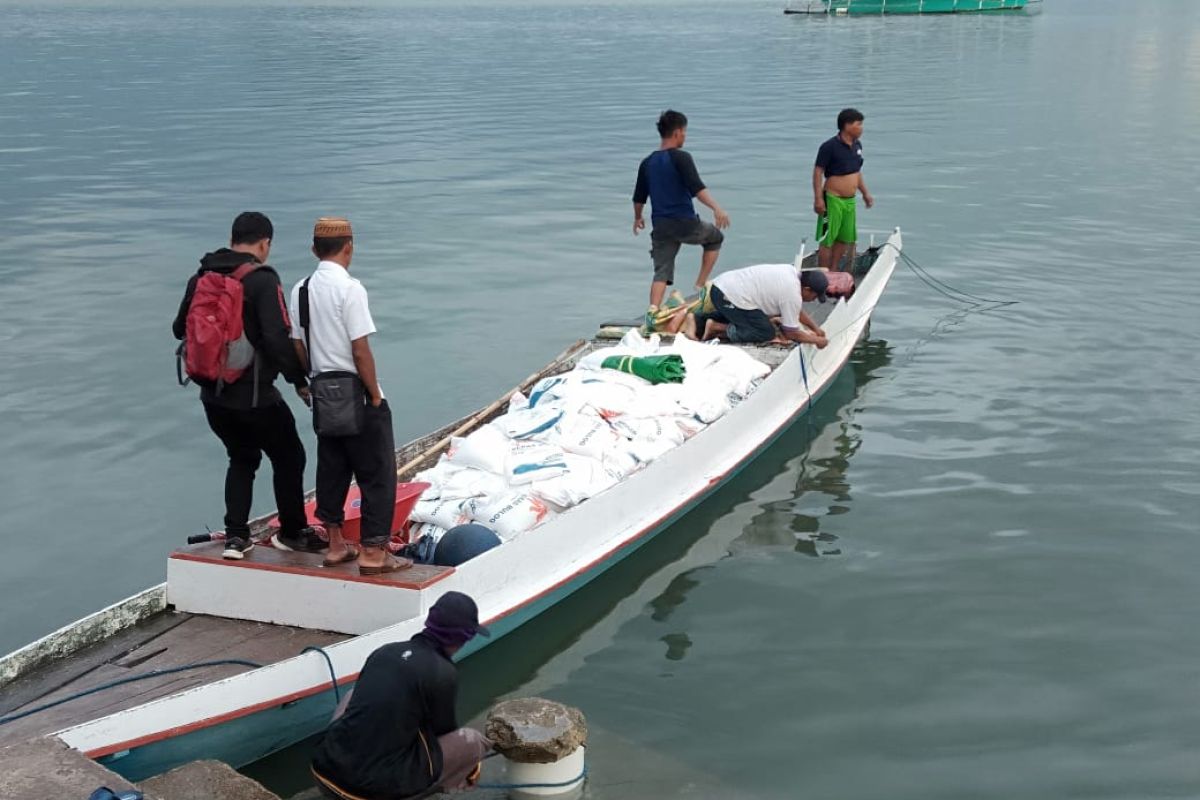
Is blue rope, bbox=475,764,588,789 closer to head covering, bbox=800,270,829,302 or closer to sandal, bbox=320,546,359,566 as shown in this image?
sandal, bbox=320,546,359,566

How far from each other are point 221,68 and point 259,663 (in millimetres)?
48907

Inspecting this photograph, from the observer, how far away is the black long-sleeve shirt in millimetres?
6977

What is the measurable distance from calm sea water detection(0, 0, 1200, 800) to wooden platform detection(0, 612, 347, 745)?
67 cm

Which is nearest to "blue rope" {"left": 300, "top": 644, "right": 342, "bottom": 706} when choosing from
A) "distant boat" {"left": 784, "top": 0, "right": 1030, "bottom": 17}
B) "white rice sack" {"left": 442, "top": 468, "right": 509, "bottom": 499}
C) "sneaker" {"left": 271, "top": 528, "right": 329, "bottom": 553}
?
"sneaker" {"left": 271, "top": 528, "right": 329, "bottom": 553}

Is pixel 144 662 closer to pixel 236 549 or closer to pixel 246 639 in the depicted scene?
pixel 246 639

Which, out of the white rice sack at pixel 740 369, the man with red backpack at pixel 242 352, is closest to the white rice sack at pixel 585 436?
the white rice sack at pixel 740 369

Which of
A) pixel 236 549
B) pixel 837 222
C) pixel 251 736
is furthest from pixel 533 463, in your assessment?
pixel 837 222

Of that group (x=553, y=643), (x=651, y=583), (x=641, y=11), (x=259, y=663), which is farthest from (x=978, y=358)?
(x=641, y=11)

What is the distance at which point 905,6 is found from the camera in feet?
281

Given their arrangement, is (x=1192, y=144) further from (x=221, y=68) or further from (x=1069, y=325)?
(x=221, y=68)

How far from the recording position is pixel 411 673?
603cm

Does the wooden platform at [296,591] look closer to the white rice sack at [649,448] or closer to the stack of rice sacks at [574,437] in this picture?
the stack of rice sacks at [574,437]

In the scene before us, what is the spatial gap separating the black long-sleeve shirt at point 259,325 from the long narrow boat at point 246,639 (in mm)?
1057

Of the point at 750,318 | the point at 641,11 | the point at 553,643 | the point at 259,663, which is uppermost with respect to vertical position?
the point at 641,11
